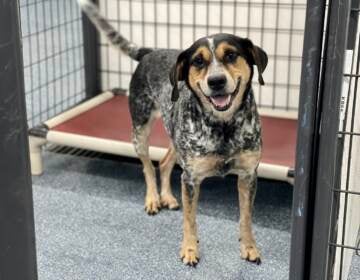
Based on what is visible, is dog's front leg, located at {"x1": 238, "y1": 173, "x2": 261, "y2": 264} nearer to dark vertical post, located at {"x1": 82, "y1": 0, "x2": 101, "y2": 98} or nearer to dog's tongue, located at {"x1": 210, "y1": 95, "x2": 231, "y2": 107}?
dog's tongue, located at {"x1": 210, "y1": 95, "x2": 231, "y2": 107}

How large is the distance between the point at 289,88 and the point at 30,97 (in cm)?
168

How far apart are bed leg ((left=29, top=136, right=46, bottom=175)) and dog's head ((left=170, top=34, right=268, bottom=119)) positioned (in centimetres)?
132

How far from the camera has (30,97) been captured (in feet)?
13.7

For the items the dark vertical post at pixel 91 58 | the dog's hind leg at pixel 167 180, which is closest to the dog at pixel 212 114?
the dog's hind leg at pixel 167 180

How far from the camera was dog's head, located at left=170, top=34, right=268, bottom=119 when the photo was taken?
7.48 feet

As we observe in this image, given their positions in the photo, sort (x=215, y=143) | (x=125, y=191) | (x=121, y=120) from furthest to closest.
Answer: (x=121, y=120)
(x=125, y=191)
(x=215, y=143)

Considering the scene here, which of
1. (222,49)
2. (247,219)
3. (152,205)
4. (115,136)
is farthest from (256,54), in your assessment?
(115,136)

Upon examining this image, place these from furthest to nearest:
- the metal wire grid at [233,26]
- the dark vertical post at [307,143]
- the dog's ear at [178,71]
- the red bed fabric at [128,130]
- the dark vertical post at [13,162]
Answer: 1. the metal wire grid at [233,26]
2. the red bed fabric at [128,130]
3. the dog's ear at [178,71]
4. the dark vertical post at [307,143]
5. the dark vertical post at [13,162]

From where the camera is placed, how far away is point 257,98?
3994 mm

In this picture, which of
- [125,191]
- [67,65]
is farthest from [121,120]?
[67,65]

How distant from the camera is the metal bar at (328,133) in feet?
5.61

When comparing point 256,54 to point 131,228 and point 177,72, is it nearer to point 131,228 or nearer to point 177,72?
point 177,72

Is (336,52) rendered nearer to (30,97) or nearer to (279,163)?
(279,163)

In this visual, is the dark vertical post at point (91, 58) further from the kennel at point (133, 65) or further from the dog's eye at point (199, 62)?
the dog's eye at point (199, 62)
